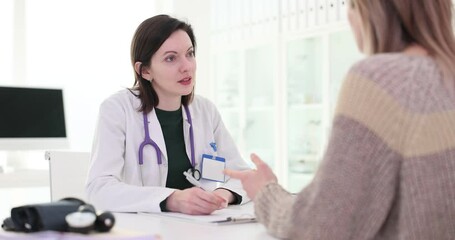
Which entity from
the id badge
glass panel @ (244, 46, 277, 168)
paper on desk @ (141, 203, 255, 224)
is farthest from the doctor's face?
glass panel @ (244, 46, 277, 168)

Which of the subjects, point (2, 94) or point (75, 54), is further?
point (75, 54)

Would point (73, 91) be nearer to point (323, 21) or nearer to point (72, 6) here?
point (72, 6)

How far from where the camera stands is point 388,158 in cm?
98

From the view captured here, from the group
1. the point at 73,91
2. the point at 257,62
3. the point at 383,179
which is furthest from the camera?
the point at 257,62

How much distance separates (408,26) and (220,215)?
2.54ft

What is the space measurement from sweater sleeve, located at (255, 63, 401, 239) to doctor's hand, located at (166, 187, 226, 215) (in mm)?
641

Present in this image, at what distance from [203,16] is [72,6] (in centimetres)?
112

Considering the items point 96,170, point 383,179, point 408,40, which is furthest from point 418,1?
point 96,170

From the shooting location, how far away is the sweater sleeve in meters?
0.99

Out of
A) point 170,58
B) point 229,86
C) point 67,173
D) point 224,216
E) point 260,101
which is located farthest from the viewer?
point 229,86

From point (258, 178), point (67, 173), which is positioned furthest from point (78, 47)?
point (258, 178)

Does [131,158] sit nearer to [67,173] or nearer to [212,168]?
[212,168]

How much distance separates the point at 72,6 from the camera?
16.1 ft

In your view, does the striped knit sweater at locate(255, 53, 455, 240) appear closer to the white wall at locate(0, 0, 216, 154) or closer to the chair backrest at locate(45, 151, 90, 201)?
the chair backrest at locate(45, 151, 90, 201)
